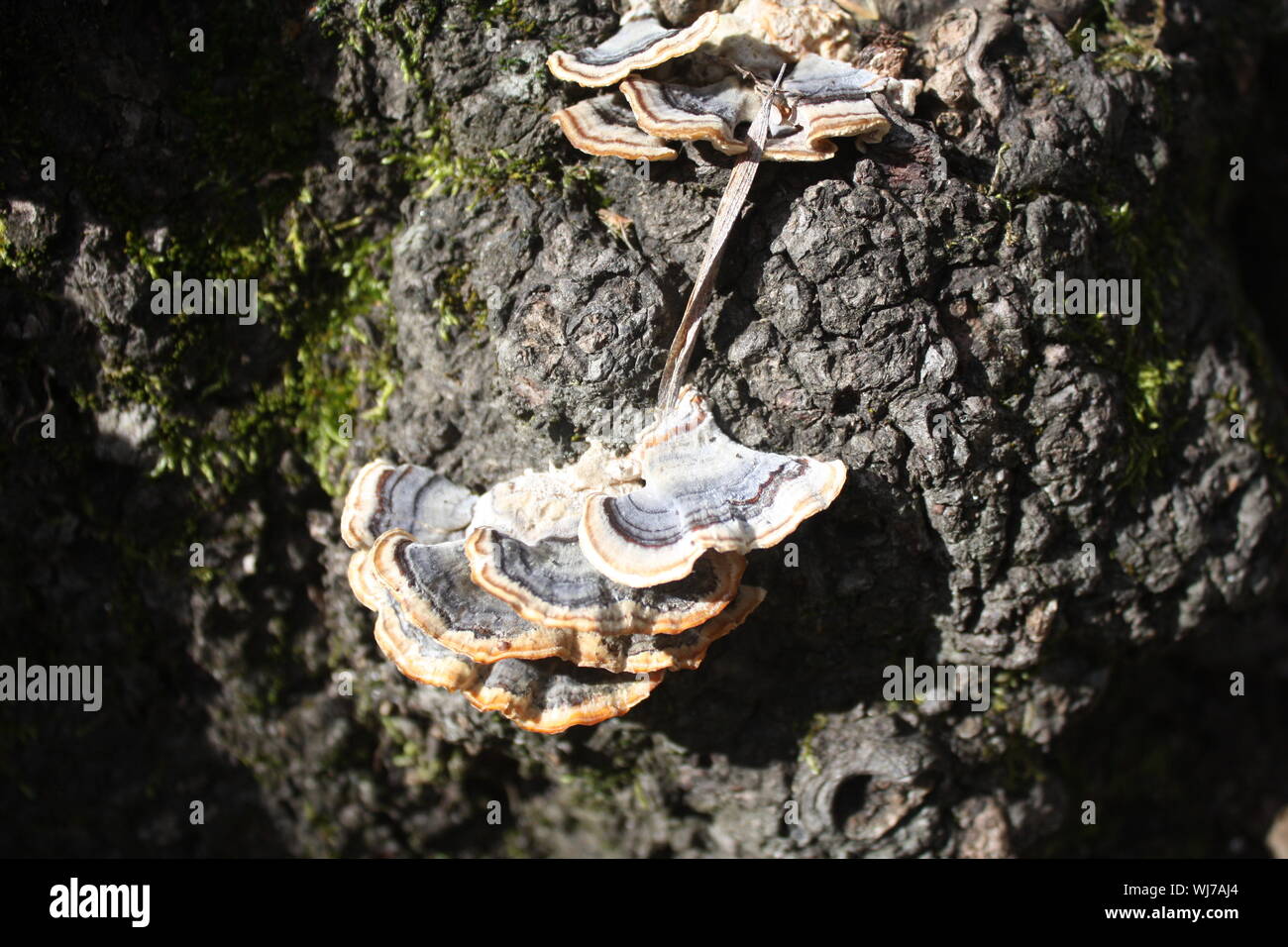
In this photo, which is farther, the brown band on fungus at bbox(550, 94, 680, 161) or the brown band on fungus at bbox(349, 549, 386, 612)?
the brown band on fungus at bbox(349, 549, 386, 612)

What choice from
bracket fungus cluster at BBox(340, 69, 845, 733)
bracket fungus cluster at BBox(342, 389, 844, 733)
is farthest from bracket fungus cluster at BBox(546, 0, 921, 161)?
bracket fungus cluster at BBox(342, 389, 844, 733)

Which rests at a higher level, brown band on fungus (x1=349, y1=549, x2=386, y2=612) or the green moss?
the green moss

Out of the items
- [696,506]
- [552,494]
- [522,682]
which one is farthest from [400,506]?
[696,506]

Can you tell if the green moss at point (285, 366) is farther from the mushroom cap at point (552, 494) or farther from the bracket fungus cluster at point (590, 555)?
the mushroom cap at point (552, 494)

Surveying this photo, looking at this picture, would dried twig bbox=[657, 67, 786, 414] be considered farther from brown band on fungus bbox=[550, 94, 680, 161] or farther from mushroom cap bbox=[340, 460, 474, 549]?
mushroom cap bbox=[340, 460, 474, 549]

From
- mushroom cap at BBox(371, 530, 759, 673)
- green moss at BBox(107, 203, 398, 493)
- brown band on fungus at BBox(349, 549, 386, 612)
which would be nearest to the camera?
mushroom cap at BBox(371, 530, 759, 673)

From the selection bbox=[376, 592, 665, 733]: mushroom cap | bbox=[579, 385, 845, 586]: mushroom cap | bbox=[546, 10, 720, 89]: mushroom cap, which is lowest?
bbox=[376, 592, 665, 733]: mushroom cap

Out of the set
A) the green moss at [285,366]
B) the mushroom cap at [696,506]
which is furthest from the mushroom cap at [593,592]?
the green moss at [285,366]
